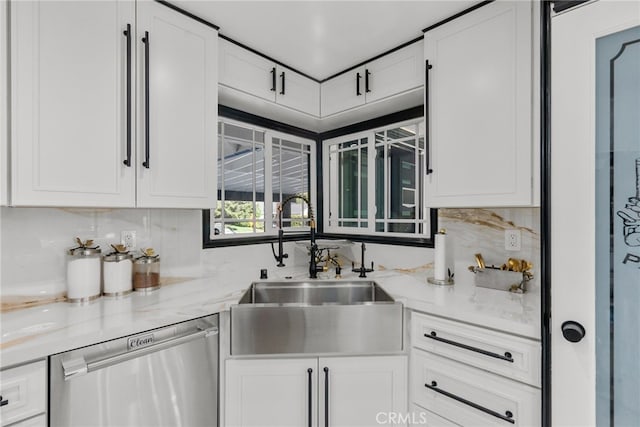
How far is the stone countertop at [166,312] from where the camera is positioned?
40.4 inches

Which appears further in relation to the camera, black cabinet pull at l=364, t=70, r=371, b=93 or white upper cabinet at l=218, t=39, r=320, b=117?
black cabinet pull at l=364, t=70, r=371, b=93

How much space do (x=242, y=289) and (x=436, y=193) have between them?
118cm

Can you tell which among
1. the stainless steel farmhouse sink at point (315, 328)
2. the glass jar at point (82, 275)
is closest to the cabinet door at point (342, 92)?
the stainless steel farmhouse sink at point (315, 328)

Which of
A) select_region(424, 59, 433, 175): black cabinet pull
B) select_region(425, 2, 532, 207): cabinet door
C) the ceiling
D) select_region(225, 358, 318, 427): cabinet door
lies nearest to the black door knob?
select_region(425, 2, 532, 207): cabinet door

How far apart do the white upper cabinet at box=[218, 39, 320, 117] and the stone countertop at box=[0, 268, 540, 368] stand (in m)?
1.20

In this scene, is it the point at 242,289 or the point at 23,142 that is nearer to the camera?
the point at 23,142

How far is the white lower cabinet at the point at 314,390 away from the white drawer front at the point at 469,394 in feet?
0.30

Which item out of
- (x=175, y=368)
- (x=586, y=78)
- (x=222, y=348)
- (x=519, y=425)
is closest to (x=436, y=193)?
(x=586, y=78)

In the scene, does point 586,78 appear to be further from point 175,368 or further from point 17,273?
point 17,273

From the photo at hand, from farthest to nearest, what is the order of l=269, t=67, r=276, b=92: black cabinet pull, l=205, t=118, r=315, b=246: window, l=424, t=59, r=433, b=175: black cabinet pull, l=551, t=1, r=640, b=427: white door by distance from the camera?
l=205, t=118, r=315, b=246: window < l=269, t=67, r=276, b=92: black cabinet pull < l=424, t=59, r=433, b=175: black cabinet pull < l=551, t=1, r=640, b=427: white door

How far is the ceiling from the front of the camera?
1.51 metres

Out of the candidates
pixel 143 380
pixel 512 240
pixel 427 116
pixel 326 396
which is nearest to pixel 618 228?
pixel 512 240

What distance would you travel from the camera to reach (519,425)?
1173 mm

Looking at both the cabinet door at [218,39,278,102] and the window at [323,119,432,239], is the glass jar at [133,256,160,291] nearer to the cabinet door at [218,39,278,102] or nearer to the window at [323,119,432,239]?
the cabinet door at [218,39,278,102]
